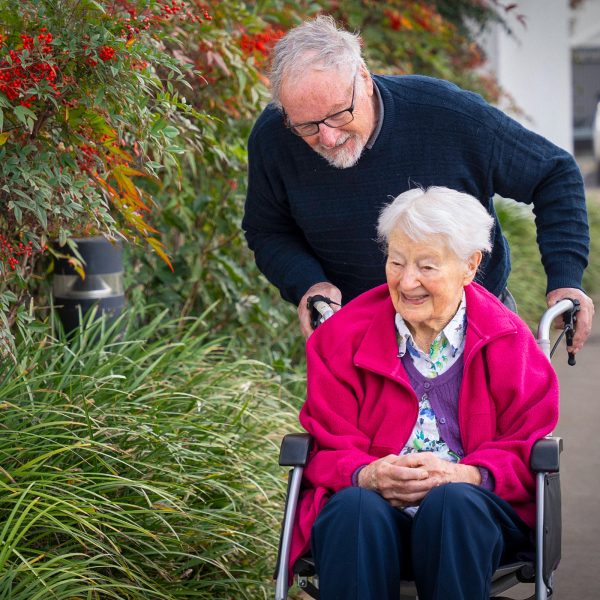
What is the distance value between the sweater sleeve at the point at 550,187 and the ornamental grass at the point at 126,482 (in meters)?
1.26

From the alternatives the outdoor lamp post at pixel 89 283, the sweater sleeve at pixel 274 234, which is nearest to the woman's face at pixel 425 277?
the sweater sleeve at pixel 274 234

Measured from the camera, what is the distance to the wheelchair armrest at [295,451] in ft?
10.0

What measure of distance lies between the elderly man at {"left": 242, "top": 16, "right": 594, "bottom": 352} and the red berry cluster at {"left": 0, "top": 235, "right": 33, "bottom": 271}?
2.68ft

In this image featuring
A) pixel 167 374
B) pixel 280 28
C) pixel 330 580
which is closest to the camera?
pixel 330 580

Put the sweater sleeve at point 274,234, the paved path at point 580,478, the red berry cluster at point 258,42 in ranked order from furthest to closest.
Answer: the red berry cluster at point 258,42
the paved path at point 580,478
the sweater sleeve at point 274,234

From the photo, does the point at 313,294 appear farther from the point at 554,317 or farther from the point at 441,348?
the point at 554,317

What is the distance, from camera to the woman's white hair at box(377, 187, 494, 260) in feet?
10.1

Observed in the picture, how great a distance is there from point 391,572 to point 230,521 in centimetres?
112

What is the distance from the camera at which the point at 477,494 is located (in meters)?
2.89

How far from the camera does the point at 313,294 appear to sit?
3682 millimetres

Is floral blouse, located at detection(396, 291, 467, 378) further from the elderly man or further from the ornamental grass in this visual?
the ornamental grass

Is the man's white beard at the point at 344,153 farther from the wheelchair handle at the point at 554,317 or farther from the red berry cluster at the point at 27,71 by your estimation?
the red berry cluster at the point at 27,71

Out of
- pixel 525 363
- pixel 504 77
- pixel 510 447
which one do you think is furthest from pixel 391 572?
pixel 504 77

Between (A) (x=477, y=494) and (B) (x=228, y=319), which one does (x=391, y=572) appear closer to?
(A) (x=477, y=494)
